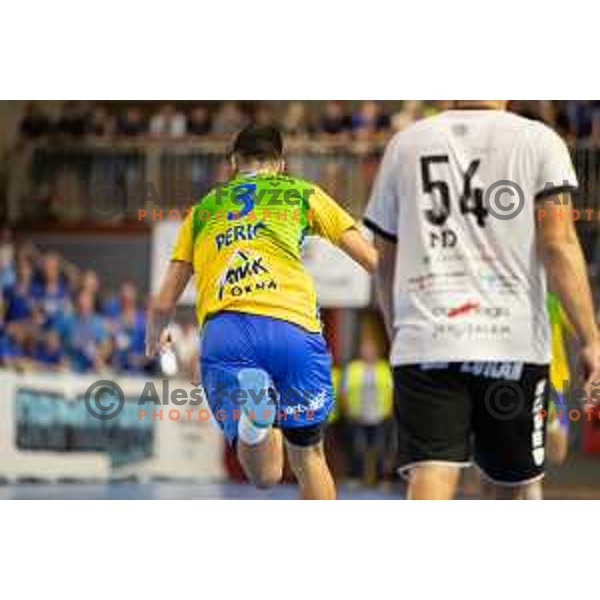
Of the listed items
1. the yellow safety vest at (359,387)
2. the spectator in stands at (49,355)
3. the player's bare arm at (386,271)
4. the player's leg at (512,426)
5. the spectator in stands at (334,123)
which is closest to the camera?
the player's leg at (512,426)

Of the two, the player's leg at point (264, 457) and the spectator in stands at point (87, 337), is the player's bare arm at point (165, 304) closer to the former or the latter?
the player's leg at point (264, 457)

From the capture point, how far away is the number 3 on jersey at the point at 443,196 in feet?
18.2

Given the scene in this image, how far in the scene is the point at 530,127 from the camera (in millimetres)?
5590

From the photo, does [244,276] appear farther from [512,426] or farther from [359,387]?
[359,387]

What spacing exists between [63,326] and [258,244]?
864 cm

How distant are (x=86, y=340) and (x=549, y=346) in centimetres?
996

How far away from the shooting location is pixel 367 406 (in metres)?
16.8

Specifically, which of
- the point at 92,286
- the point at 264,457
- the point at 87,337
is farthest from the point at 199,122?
the point at 264,457

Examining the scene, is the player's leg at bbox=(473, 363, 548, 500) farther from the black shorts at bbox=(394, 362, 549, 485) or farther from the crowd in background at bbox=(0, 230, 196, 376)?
the crowd in background at bbox=(0, 230, 196, 376)

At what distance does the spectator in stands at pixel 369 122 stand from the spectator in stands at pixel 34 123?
4.03 metres

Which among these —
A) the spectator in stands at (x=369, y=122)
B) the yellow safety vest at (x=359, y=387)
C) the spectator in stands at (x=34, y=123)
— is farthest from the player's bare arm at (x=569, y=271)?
the spectator in stands at (x=34, y=123)

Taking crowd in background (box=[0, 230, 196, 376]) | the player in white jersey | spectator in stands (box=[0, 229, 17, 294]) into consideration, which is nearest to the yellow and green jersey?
the player in white jersey
